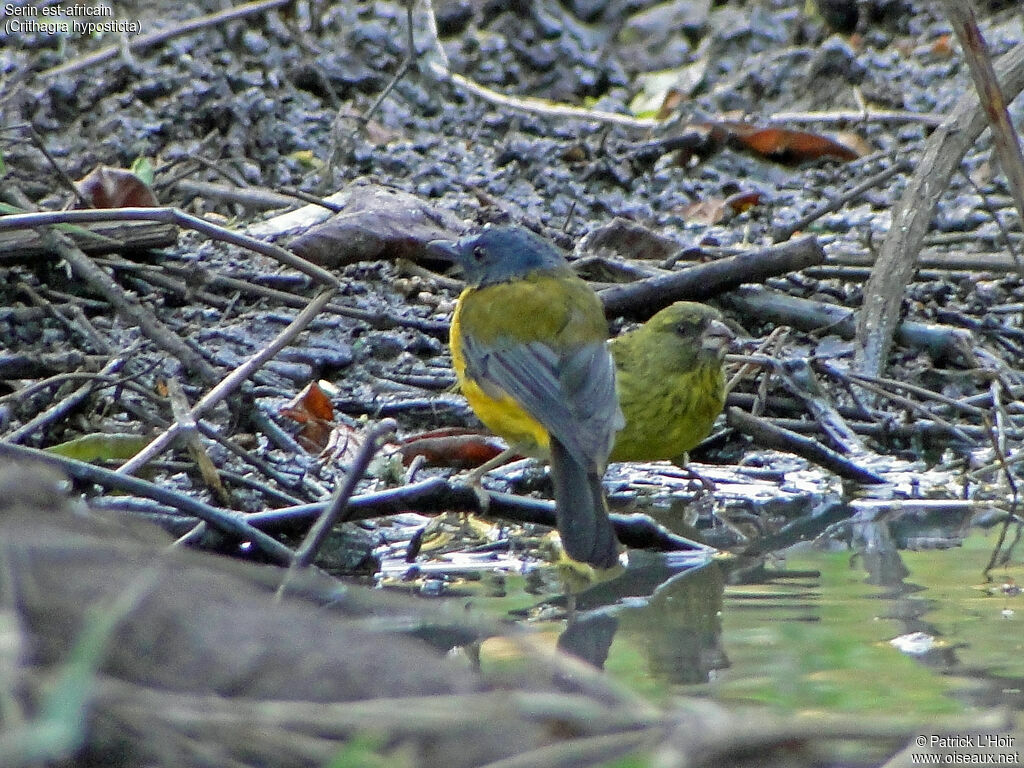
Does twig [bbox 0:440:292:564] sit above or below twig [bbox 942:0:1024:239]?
below

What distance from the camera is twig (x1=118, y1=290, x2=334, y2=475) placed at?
12.9 ft

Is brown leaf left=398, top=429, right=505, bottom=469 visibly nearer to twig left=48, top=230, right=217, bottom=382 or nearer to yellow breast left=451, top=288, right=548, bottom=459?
yellow breast left=451, top=288, right=548, bottom=459

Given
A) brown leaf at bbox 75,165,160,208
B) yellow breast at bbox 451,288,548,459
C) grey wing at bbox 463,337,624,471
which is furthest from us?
brown leaf at bbox 75,165,160,208

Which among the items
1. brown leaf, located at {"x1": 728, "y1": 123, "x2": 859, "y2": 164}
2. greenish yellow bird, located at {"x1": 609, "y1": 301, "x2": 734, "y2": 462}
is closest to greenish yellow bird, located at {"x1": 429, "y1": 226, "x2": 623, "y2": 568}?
greenish yellow bird, located at {"x1": 609, "y1": 301, "x2": 734, "y2": 462}

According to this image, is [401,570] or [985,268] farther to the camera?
[985,268]

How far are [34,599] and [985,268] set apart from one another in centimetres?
529

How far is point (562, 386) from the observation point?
523 centimetres

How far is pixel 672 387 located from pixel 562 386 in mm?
453

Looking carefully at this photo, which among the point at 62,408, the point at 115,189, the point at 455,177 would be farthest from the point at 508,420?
the point at 455,177

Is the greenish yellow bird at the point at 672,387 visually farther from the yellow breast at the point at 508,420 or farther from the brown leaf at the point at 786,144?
the brown leaf at the point at 786,144

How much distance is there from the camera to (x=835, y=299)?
7.08m

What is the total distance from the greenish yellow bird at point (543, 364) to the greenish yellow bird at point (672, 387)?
187mm

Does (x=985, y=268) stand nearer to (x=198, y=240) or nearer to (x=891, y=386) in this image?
(x=891, y=386)

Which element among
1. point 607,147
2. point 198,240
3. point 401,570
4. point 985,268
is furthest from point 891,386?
point 607,147
